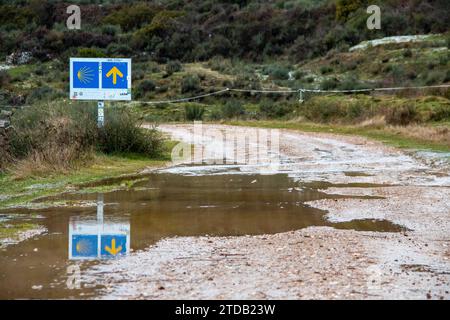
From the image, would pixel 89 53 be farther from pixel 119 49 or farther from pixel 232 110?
pixel 232 110

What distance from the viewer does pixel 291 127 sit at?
1230 inches

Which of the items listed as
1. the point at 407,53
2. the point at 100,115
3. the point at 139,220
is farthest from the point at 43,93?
the point at 139,220

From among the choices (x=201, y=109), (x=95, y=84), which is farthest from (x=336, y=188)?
(x=201, y=109)

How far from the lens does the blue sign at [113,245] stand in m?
8.05

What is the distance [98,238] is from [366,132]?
19.7m

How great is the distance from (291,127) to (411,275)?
80.6 ft

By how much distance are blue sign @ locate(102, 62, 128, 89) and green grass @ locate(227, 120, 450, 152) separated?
7.97 meters

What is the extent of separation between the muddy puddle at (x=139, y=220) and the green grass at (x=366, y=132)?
25.4ft

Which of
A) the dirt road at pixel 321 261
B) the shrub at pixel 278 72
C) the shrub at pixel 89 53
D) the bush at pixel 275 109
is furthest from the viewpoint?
the shrub at pixel 89 53

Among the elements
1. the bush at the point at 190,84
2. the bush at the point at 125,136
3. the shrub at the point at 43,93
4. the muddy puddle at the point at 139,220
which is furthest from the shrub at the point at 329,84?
the muddy puddle at the point at 139,220

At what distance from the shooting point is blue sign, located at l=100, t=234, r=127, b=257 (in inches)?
317

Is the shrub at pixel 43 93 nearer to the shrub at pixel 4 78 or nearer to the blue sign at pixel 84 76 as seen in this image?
the shrub at pixel 4 78

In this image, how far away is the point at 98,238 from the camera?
8.89m
